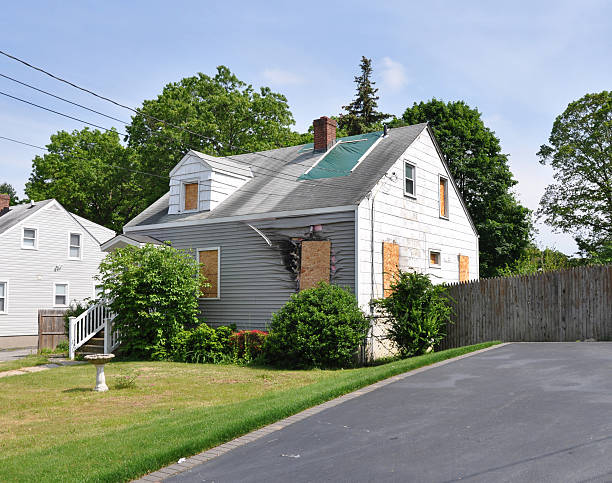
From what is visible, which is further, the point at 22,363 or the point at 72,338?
the point at 72,338

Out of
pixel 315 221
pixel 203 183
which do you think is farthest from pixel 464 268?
pixel 203 183

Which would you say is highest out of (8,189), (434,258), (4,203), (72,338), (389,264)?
(8,189)

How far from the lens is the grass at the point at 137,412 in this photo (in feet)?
20.3

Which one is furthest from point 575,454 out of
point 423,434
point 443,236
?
point 443,236

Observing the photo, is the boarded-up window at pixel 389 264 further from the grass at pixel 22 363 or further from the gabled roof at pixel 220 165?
the grass at pixel 22 363

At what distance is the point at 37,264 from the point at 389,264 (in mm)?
19862

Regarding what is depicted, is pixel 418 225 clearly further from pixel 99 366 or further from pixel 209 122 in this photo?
pixel 209 122

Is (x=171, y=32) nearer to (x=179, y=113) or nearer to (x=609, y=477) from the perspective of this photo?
(x=609, y=477)

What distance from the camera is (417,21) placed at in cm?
1151

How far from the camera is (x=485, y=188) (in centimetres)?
3194

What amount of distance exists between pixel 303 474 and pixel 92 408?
5.66 metres

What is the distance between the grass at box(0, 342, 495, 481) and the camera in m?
6.18

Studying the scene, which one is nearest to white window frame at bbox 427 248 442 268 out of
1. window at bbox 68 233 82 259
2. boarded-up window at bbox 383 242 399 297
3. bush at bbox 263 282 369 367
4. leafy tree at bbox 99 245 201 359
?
boarded-up window at bbox 383 242 399 297

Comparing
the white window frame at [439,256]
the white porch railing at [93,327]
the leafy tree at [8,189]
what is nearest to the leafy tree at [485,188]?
the white window frame at [439,256]
